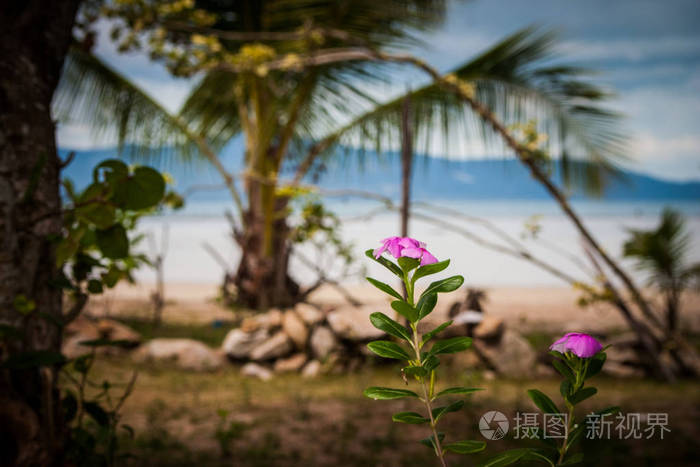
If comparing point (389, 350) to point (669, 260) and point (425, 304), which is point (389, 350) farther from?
point (669, 260)

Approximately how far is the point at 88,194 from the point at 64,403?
0.42 meters

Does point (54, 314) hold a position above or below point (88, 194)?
below

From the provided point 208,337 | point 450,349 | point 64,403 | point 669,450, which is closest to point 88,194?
point 64,403

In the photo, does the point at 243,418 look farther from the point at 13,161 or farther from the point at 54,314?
the point at 13,161

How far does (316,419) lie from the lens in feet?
7.43

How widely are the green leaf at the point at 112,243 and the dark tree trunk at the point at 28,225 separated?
0.41ft

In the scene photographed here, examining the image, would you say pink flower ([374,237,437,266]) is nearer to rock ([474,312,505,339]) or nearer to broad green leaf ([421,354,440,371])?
broad green leaf ([421,354,440,371])

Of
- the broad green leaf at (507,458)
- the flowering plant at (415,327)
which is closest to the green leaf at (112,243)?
the flowering plant at (415,327)

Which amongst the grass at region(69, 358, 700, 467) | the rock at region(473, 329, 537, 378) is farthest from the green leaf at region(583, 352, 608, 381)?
the rock at region(473, 329, 537, 378)

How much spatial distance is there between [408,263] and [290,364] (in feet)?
11.1

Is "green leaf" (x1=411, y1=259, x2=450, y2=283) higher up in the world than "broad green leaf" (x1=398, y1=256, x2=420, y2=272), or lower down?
lower down

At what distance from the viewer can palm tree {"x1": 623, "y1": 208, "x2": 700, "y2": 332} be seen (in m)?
3.69

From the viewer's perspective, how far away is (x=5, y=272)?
0.80 metres

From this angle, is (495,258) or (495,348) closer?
(495,348)
